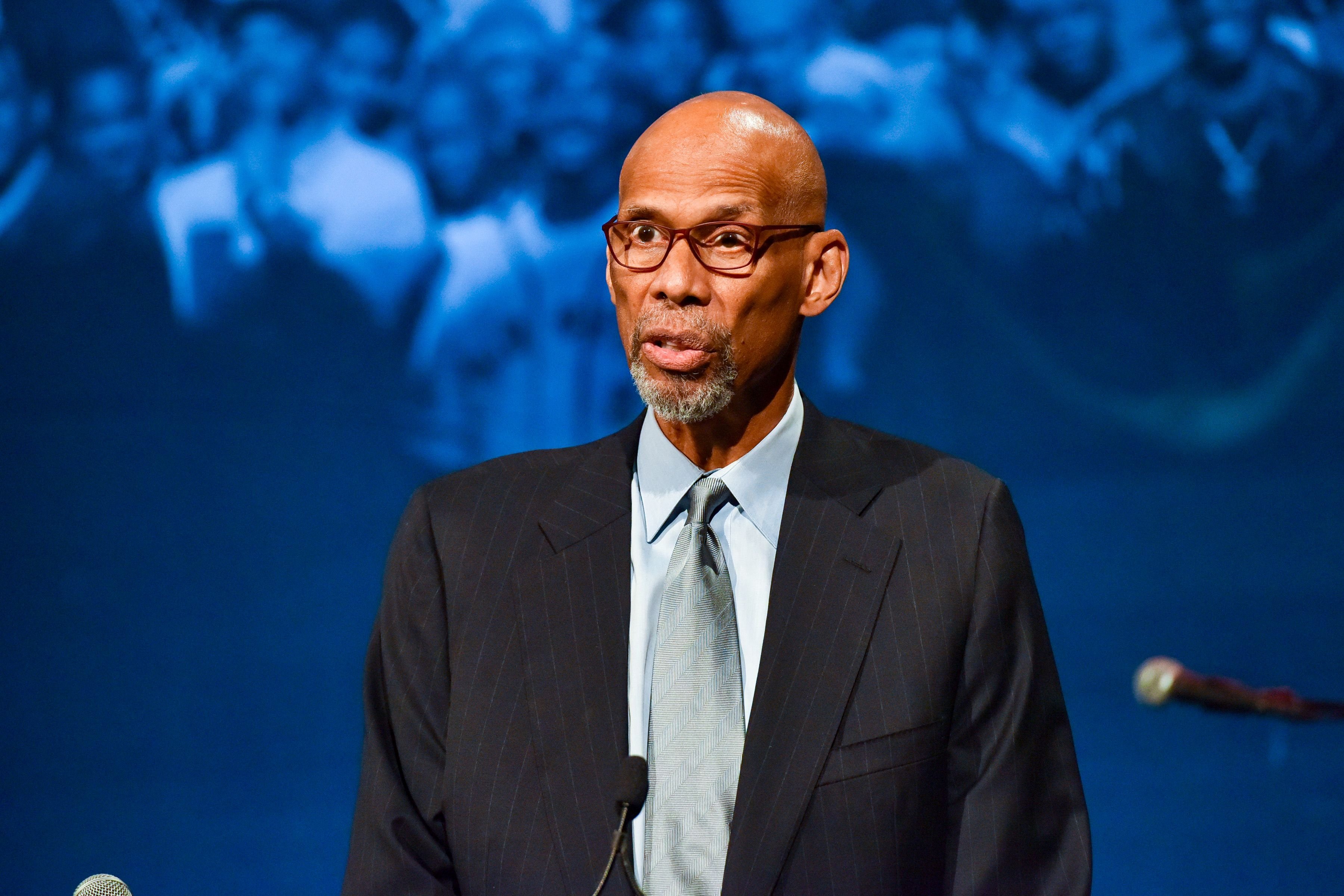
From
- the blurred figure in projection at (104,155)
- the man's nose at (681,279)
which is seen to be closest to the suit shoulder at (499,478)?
the man's nose at (681,279)

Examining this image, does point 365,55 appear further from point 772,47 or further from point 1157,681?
point 1157,681

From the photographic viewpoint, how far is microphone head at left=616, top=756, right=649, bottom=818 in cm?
129

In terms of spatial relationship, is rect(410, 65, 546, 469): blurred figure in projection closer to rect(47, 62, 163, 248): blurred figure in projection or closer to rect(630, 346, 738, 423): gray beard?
rect(47, 62, 163, 248): blurred figure in projection

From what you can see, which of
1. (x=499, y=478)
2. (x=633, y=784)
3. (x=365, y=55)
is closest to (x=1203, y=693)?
(x=633, y=784)

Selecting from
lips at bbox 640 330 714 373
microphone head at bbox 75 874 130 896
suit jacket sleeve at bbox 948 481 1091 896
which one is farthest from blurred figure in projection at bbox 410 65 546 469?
microphone head at bbox 75 874 130 896

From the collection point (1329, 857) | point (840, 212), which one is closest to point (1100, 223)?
point (840, 212)

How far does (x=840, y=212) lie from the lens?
2.81 metres

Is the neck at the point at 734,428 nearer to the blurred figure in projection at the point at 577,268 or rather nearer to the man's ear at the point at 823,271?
the man's ear at the point at 823,271

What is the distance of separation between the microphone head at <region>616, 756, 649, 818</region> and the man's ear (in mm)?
565

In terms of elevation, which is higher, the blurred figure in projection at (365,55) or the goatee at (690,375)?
the blurred figure in projection at (365,55)

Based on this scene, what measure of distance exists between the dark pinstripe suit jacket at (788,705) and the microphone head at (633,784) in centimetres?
11

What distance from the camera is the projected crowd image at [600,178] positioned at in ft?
8.80

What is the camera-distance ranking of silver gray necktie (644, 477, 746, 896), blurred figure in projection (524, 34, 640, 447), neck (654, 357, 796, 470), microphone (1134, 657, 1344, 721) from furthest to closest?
blurred figure in projection (524, 34, 640, 447), neck (654, 357, 796, 470), silver gray necktie (644, 477, 746, 896), microphone (1134, 657, 1344, 721)

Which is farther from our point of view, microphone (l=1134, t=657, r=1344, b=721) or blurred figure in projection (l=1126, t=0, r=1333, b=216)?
blurred figure in projection (l=1126, t=0, r=1333, b=216)
